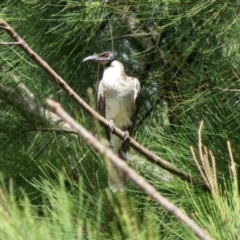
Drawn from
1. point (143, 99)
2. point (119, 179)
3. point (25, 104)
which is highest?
point (119, 179)

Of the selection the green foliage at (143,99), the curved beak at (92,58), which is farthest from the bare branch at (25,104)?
the curved beak at (92,58)

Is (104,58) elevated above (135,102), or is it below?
above

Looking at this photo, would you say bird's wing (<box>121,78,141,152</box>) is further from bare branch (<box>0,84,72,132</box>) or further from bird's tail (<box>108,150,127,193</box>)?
bare branch (<box>0,84,72,132</box>)

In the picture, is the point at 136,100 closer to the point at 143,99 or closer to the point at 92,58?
the point at 143,99

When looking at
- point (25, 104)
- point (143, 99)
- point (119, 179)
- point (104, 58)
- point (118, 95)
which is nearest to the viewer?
point (119, 179)

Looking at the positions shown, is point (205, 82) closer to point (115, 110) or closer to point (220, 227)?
point (115, 110)

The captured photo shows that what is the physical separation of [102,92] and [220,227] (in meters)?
1.70

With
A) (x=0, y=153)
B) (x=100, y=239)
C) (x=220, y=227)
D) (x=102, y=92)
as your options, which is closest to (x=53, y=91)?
(x=102, y=92)

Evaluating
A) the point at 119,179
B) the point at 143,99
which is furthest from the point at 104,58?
the point at 119,179

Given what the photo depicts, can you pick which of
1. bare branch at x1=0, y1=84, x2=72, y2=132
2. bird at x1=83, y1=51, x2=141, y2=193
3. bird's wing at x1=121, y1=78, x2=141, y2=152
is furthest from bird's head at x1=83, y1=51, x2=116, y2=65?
bare branch at x1=0, y1=84, x2=72, y2=132

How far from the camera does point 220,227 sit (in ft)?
3.70

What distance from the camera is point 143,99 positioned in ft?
9.60

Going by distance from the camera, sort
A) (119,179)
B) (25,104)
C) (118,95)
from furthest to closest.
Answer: (118,95), (25,104), (119,179)

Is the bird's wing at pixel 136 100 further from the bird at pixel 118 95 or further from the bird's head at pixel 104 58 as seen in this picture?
the bird's head at pixel 104 58
